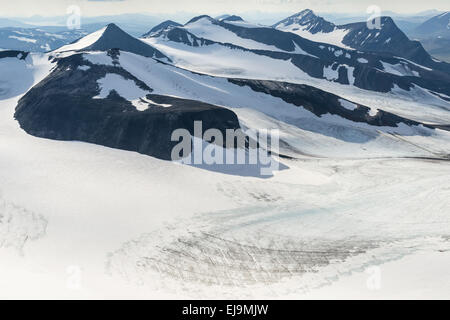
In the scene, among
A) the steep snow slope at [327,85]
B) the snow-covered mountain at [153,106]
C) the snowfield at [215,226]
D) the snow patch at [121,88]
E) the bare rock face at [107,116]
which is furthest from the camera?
the steep snow slope at [327,85]

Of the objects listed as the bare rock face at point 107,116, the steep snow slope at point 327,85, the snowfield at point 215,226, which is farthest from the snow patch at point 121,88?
the steep snow slope at point 327,85

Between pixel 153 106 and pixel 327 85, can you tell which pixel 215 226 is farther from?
pixel 327 85

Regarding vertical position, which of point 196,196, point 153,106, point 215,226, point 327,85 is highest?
point 153,106

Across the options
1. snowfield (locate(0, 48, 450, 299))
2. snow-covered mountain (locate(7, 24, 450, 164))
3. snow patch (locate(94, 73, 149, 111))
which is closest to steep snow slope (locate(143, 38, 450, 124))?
snow-covered mountain (locate(7, 24, 450, 164))

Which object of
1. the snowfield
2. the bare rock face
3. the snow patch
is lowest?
the snowfield

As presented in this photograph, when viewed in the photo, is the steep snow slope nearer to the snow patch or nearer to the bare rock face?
the bare rock face

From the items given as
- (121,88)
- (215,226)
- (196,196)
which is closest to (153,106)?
(121,88)

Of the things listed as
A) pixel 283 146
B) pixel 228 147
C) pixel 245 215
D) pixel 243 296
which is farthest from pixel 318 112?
pixel 243 296

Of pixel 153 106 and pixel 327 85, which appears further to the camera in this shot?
pixel 327 85

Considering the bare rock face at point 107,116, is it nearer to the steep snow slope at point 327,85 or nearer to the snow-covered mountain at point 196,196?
the snow-covered mountain at point 196,196
